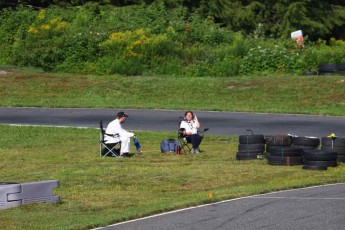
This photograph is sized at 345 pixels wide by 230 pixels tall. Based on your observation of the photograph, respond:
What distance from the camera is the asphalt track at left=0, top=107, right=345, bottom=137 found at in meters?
28.6

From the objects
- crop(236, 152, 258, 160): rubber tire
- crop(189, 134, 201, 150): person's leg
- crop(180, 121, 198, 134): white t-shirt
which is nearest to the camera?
crop(236, 152, 258, 160): rubber tire

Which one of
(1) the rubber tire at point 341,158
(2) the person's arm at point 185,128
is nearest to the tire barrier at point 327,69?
(2) the person's arm at point 185,128

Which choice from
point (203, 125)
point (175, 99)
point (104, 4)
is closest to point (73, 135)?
point (203, 125)

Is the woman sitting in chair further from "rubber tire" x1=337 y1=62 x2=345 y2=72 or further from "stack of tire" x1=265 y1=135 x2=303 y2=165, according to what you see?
"rubber tire" x1=337 y1=62 x2=345 y2=72

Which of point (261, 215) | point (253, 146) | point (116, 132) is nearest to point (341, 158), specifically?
point (253, 146)

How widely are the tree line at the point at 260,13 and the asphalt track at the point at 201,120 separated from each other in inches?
792

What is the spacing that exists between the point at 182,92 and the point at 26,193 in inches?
882

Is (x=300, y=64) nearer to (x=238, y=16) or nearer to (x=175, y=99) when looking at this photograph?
(x=175, y=99)

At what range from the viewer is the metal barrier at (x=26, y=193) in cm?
1545

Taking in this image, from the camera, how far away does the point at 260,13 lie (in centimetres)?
5528

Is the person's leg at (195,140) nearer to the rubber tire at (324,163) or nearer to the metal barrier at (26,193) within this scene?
the rubber tire at (324,163)

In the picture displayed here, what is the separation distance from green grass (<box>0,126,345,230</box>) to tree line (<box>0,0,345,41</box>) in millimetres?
27708

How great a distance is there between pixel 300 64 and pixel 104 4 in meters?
15.8

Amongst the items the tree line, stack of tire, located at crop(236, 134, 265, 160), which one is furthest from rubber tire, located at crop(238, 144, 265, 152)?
the tree line
